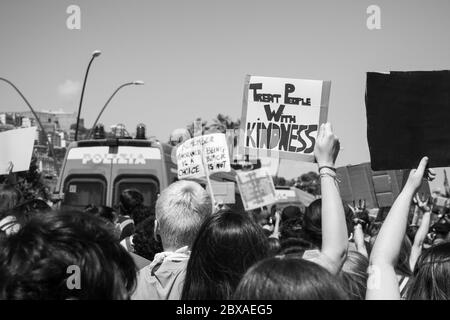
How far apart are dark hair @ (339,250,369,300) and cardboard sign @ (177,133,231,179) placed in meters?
3.59

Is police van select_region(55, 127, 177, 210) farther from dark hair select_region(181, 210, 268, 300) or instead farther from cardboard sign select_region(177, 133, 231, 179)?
dark hair select_region(181, 210, 268, 300)

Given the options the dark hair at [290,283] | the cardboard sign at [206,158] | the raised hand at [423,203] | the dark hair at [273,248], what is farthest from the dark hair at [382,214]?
the dark hair at [290,283]

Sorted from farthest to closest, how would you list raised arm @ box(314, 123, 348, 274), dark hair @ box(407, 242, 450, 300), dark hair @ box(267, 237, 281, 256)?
dark hair @ box(267, 237, 281, 256), dark hair @ box(407, 242, 450, 300), raised arm @ box(314, 123, 348, 274)

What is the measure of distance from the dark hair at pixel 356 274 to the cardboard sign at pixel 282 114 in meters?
1.04

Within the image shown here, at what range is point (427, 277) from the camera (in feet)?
8.23

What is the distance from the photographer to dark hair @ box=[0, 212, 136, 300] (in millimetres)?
1656

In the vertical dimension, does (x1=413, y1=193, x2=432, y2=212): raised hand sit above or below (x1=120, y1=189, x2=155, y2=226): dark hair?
above

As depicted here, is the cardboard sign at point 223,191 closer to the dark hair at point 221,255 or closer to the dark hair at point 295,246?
the dark hair at point 295,246

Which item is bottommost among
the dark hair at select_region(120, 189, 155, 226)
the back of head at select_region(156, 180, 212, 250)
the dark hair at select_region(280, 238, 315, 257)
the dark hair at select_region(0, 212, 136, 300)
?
the dark hair at select_region(120, 189, 155, 226)

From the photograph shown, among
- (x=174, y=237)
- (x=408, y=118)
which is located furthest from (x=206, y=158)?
(x=408, y=118)

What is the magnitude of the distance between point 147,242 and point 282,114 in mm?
1390

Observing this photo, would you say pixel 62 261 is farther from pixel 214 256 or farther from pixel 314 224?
pixel 314 224

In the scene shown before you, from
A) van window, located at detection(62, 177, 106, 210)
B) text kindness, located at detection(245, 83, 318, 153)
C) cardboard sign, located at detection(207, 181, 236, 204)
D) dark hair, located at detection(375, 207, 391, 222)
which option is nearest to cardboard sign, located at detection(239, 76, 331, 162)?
text kindness, located at detection(245, 83, 318, 153)

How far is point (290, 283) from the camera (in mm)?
1578
